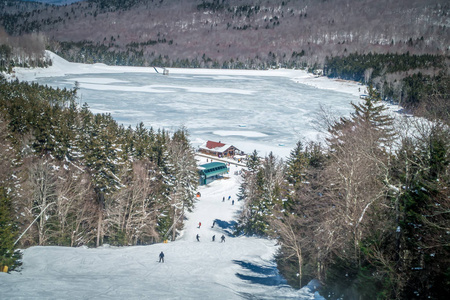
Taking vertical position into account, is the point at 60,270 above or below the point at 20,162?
below

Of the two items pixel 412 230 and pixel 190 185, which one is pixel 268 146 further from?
pixel 412 230

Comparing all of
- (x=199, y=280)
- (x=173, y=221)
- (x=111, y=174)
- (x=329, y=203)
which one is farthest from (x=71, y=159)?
(x=329, y=203)

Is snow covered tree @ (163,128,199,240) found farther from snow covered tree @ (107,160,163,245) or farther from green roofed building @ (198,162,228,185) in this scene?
green roofed building @ (198,162,228,185)

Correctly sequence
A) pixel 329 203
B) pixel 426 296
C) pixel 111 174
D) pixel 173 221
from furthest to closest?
pixel 173 221
pixel 111 174
pixel 329 203
pixel 426 296

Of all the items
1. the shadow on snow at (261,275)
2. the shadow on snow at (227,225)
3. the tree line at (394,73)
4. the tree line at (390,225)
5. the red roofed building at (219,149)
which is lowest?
the shadow on snow at (227,225)

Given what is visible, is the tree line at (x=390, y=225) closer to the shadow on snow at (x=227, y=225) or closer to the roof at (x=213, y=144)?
the shadow on snow at (x=227, y=225)

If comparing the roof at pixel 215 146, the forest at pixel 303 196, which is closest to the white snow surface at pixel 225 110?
the roof at pixel 215 146
